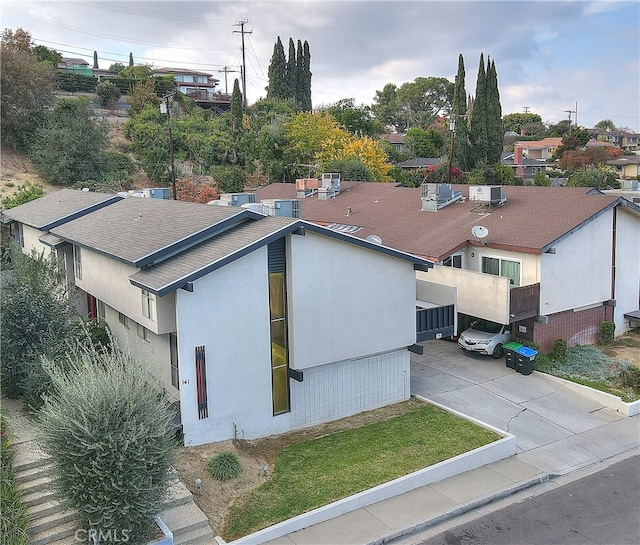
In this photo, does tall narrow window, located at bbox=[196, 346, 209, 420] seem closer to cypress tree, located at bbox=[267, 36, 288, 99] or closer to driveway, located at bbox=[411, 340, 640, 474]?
driveway, located at bbox=[411, 340, 640, 474]

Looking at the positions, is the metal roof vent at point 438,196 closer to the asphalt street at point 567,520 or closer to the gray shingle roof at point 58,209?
the gray shingle roof at point 58,209

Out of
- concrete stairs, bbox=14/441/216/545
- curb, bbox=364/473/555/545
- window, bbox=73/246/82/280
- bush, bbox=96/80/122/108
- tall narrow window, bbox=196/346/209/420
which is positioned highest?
bush, bbox=96/80/122/108

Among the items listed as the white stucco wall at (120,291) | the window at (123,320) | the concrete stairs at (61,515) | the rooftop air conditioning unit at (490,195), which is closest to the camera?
the concrete stairs at (61,515)

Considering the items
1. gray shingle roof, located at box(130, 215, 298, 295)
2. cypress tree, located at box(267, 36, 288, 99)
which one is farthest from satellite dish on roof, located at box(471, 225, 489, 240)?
cypress tree, located at box(267, 36, 288, 99)

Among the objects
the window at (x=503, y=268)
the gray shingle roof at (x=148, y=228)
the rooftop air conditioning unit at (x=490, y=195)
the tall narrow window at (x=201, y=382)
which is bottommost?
the tall narrow window at (x=201, y=382)

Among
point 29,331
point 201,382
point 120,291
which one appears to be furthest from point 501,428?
point 29,331

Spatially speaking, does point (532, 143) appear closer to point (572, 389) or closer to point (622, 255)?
point (622, 255)

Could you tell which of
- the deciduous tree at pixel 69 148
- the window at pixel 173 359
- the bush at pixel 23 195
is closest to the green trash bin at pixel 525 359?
the window at pixel 173 359

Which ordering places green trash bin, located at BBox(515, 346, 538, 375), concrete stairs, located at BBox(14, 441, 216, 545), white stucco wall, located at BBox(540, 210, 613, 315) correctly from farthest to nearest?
white stucco wall, located at BBox(540, 210, 613, 315) < green trash bin, located at BBox(515, 346, 538, 375) < concrete stairs, located at BBox(14, 441, 216, 545)
